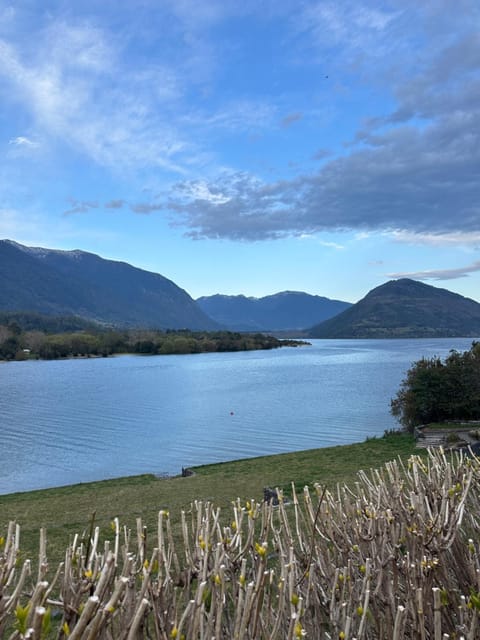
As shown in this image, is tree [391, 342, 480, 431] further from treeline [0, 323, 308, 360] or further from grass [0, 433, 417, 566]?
treeline [0, 323, 308, 360]

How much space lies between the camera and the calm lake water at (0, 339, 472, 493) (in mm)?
22484

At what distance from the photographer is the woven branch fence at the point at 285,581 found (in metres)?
2.14

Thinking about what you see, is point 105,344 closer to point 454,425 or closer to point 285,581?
point 454,425

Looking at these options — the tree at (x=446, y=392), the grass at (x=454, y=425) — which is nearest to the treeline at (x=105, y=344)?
the tree at (x=446, y=392)

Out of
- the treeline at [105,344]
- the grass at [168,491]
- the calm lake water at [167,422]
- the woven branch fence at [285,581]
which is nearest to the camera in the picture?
the woven branch fence at [285,581]

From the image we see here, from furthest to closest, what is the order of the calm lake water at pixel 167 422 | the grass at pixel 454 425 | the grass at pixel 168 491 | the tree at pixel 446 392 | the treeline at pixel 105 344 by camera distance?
the treeline at pixel 105 344 → the calm lake water at pixel 167 422 → the tree at pixel 446 392 → the grass at pixel 454 425 → the grass at pixel 168 491

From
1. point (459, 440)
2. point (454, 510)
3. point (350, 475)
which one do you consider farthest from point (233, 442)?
point (454, 510)

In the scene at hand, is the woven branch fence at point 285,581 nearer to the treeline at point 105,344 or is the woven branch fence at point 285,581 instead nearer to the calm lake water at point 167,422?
the calm lake water at point 167,422

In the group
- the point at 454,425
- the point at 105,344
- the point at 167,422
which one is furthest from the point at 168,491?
the point at 105,344

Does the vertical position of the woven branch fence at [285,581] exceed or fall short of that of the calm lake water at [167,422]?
it exceeds it

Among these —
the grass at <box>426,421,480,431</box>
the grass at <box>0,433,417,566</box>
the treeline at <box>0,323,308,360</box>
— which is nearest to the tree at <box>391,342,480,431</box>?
the grass at <box>426,421,480,431</box>

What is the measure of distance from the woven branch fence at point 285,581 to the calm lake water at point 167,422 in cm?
1760

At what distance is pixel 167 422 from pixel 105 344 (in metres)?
98.7

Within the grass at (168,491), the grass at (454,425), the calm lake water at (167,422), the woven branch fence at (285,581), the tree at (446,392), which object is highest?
the woven branch fence at (285,581)
